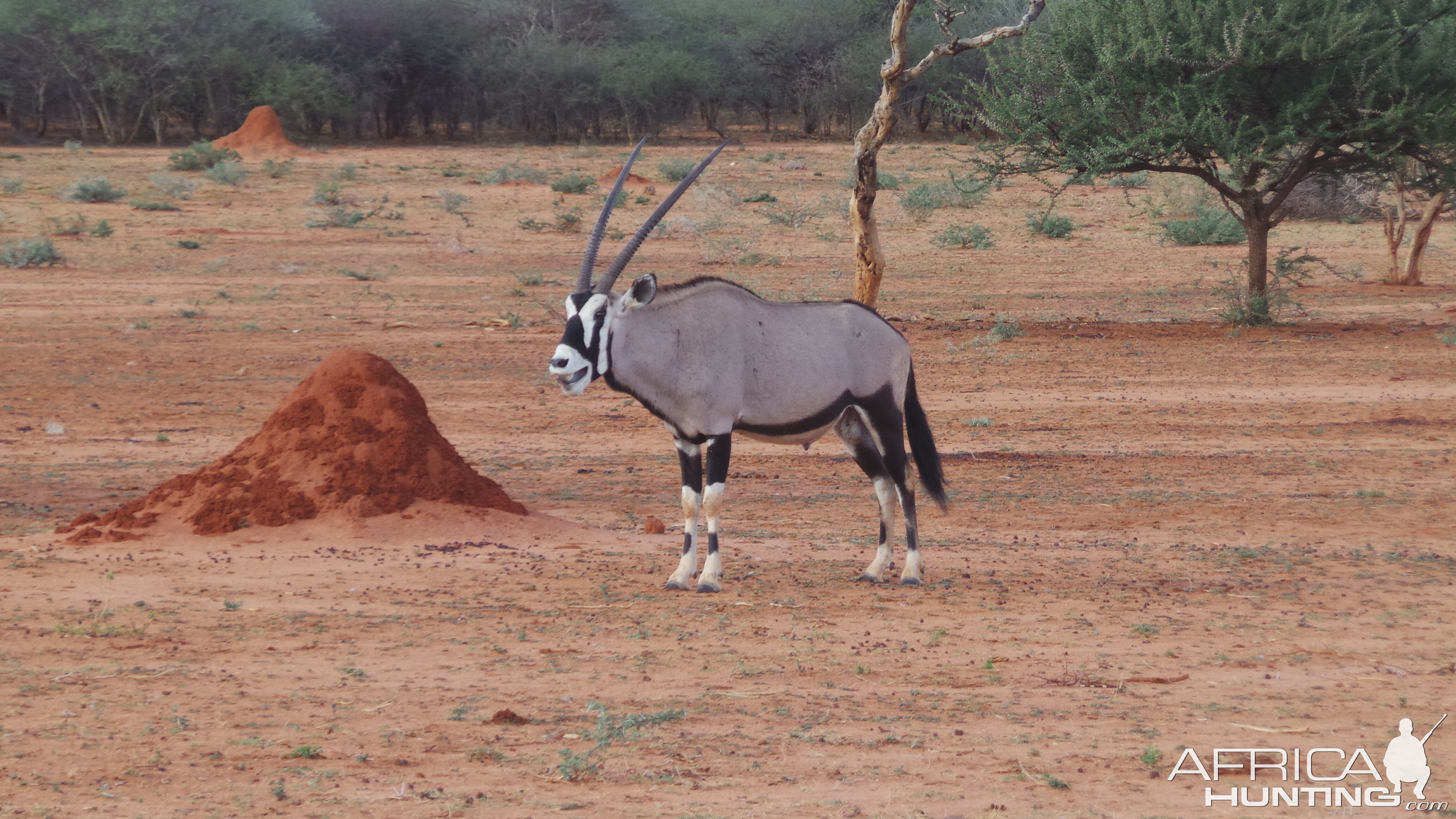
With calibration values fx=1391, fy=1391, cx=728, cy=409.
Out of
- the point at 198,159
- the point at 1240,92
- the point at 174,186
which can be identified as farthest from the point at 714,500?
the point at 198,159

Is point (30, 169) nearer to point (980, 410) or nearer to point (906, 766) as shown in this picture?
point (980, 410)

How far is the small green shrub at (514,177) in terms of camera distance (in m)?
33.3

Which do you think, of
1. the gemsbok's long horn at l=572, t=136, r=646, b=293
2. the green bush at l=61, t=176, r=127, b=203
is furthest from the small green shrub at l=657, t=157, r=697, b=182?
the gemsbok's long horn at l=572, t=136, r=646, b=293

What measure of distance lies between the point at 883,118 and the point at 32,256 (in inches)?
538

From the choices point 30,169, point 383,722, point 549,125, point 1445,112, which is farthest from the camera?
point 549,125

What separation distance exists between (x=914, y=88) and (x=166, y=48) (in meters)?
25.6

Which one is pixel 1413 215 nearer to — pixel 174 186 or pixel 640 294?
pixel 640 294

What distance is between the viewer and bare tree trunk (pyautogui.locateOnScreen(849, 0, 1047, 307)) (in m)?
14.8

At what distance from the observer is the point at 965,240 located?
85.3 feet

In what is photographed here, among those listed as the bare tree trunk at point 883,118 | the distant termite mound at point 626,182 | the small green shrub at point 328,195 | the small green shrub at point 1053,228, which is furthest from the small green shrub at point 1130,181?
the small green shrub at point 328,195

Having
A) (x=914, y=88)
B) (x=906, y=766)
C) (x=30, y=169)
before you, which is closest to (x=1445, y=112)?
(x=906, y=766)

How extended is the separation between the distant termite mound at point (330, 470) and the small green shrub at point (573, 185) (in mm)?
23241

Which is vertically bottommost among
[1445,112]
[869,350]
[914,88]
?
[869,350]

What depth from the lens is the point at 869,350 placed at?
746 cm
